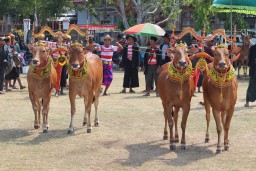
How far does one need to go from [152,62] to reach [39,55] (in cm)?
754

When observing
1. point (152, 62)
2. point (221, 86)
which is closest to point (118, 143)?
point (221, 86)

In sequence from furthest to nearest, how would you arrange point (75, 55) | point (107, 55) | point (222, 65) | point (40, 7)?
point (40, 7) < point (107, 55) < point (75, 55) < point (222, 65)

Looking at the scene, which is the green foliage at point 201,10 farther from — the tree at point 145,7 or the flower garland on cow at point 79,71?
the flower garland on cow at point 79,71

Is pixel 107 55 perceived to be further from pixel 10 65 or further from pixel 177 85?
pixel 177 85

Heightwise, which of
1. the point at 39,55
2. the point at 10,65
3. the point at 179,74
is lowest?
the point at 10,65

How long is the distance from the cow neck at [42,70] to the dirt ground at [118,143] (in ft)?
3.79

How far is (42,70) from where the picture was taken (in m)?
11.4

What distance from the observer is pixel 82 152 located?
9.44 m

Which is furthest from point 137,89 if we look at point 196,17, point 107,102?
point 196,17

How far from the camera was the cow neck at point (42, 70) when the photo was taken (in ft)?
37.3

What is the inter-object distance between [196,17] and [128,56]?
20.4 meters

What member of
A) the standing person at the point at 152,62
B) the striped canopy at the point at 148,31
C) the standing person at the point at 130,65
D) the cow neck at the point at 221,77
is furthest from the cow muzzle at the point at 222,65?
the standing person at the point at 130,65

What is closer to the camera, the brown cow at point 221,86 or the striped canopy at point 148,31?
the brown cow at point 221,86

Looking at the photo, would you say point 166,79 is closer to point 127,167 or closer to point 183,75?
point 183,75
